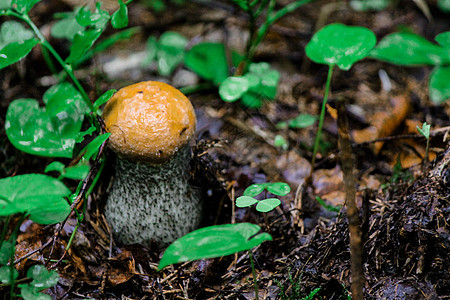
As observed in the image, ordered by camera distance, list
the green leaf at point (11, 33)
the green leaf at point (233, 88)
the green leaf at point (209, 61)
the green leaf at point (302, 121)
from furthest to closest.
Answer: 1. the green leaf at point (209, 61)
2. the green leaf at point (302, 121)
3. the green leaf at point (11, 33)
4. the green leaf at point (233, 88)

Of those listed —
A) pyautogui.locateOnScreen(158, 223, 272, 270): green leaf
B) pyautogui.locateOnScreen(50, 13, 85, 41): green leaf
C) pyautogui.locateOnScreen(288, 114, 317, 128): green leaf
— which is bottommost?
pyautogui.locateOnScreen(288, 114, 317, 128): green leaf

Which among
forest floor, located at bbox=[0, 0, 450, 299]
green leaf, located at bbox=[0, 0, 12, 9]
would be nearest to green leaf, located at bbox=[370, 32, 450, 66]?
forest floor, located at bbox=[0, 0, 450, 299]

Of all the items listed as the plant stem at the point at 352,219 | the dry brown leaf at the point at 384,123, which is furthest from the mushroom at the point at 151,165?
the dry brown leaf at the point at 384,123

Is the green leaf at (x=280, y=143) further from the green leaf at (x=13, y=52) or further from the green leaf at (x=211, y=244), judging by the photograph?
the green leaf at (x=13, y=52)

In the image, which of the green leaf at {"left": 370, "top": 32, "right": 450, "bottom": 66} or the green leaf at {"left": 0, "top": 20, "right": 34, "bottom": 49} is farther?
the green leaf at {"left": 0, "top": 20, "right": 34, "bottom": 49}

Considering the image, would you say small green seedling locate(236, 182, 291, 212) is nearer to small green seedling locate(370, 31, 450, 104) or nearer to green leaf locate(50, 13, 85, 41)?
small green seedling locate(370, 31, 450, 104)

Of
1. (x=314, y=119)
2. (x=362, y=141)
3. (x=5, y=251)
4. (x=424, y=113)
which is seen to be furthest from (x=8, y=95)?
(x=424, y=113)
